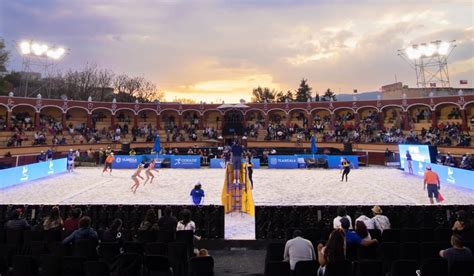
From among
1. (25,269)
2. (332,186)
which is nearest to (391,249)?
(25,269)

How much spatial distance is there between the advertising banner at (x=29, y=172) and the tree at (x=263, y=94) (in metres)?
60.5

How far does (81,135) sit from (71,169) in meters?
13.3

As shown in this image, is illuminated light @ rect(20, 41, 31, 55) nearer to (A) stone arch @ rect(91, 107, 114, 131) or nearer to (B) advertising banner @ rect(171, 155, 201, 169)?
(A) stone arch @ rect(91, 107, 114, 131)

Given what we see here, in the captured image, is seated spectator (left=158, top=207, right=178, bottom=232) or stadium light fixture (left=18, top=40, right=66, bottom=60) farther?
stadium light fixture (left=18, top=40, right=66, bottom=60)

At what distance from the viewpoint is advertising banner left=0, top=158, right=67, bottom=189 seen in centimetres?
1931

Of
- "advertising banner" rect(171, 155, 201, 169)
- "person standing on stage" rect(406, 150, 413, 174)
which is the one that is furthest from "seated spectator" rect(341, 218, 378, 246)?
"advertising banner" rect(171, 155, 201, 169)

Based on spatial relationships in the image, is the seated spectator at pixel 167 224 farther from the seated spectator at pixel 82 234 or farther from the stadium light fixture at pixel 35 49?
the stadium light fixture at pixel 35 49

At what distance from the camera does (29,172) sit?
2189 centimetres

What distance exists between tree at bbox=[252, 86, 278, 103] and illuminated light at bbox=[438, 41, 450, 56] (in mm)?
43216

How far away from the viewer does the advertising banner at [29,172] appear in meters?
19.3

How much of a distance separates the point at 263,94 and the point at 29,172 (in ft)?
225

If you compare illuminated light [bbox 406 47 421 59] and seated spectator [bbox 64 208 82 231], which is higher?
illuminated light [bbox 406 47 421 59]

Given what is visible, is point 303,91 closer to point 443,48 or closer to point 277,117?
point 277,117

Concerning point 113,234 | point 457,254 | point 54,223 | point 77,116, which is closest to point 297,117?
point 77,116
